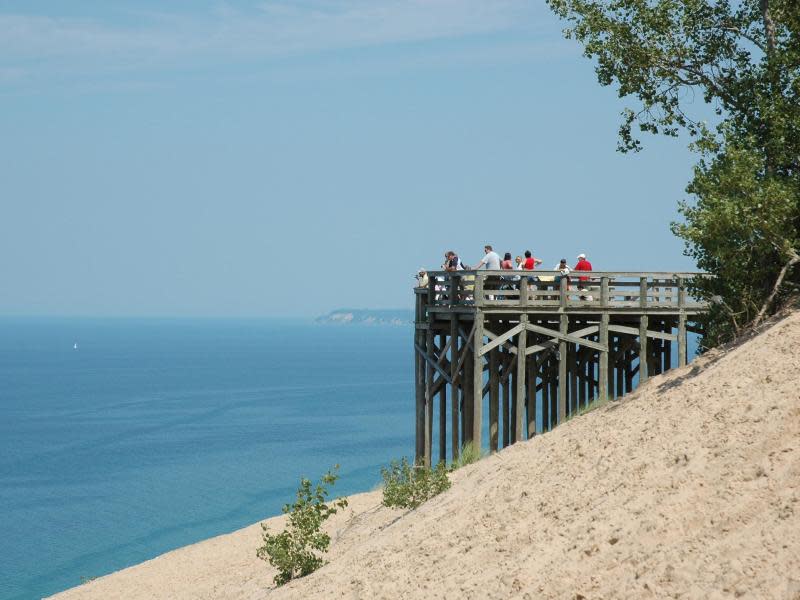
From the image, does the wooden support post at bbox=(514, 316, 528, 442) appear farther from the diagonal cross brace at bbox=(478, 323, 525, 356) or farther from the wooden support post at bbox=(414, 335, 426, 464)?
the wooden support post at bbox=(414, 335, 426, 464)

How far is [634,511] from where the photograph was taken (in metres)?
12.6

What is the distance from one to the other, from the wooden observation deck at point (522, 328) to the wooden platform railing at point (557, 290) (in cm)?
2

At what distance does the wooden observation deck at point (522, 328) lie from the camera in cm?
2334

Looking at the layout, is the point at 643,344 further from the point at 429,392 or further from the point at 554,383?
the point at 429,392

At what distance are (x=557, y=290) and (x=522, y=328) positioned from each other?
3.89 ft

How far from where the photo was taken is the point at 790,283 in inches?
731

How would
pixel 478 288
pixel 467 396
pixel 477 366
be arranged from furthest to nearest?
pixel 467 396
pixel 477 366
pixel 478 288

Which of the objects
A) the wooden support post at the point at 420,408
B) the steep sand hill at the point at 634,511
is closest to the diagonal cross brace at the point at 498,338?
the wooden support post at the point at 420,408

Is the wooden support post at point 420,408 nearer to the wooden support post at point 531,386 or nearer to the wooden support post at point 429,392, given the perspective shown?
the wooden support post at point 429,392

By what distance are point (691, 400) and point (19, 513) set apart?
36.0m

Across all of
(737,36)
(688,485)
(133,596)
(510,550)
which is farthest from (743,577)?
(133,596)

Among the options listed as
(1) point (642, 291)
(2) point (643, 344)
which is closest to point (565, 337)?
(2) point (643, 344)

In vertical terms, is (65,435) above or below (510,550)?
below

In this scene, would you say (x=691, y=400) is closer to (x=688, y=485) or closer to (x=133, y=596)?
(x=688, y=485)
